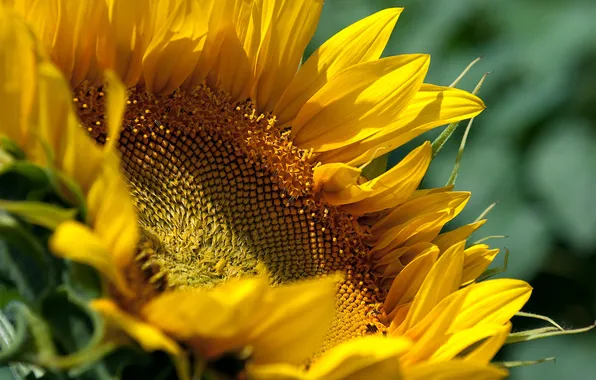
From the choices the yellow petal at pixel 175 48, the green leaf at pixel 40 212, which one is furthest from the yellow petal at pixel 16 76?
the yellow petal at pixel 175 48

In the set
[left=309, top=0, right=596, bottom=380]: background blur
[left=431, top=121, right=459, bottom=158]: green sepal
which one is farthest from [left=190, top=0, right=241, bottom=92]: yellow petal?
[left=309, top=0, right=596, bottom=380]: background blur

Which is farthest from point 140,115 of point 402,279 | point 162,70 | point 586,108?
point 586,108

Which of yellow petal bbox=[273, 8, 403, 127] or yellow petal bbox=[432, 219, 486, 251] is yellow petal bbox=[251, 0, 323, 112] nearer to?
yellow petal bbox=[273, 8, 403, 127]

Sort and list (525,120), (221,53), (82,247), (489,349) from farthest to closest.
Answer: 1. (525,120)
2. (221,53)
3. (489,349)
4. (82,247)

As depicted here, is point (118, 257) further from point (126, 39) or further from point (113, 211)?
point (126, 39)

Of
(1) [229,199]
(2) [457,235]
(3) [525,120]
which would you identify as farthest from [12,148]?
(3) [525,120]

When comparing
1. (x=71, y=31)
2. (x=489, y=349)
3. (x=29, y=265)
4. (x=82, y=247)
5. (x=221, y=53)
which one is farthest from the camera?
(x=221, y=53)
